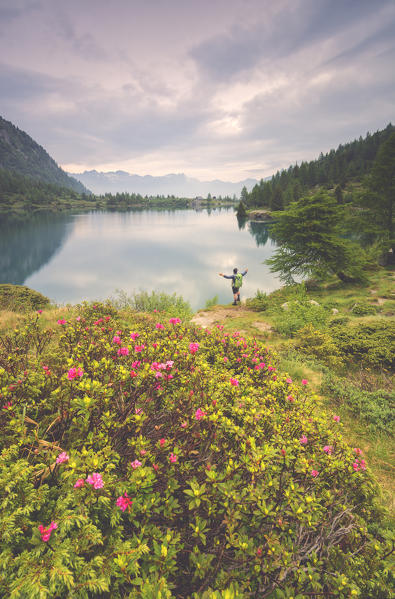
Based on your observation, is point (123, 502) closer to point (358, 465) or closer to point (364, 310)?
point (358, 465)

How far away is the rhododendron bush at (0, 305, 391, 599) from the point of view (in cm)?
154

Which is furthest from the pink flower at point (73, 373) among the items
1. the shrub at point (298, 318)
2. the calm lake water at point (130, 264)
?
the calm lake water at point (130, 264)

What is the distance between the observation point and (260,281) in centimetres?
2636

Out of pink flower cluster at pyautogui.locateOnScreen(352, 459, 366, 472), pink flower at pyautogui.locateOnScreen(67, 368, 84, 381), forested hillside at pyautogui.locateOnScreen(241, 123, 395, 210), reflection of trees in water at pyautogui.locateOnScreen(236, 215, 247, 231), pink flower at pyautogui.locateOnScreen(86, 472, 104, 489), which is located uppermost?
forested hillside at pyautogui.locateOnScreen(241, 123, 395, 210)

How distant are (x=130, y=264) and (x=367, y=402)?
34.0 metres

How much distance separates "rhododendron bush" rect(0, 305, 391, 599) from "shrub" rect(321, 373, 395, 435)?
2.59 meters

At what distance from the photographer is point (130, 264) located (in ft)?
116

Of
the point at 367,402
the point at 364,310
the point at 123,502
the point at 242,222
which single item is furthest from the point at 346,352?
the point at 242,222

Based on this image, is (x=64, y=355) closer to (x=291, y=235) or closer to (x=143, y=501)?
(x=143, y=501)

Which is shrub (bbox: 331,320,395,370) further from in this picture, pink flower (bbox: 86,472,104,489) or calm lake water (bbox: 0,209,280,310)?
calm lake water (bbox: 0,209,280,310)

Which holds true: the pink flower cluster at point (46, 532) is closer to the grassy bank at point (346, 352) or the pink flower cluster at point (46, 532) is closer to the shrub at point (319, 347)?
the grassy bank at point (346, 352)

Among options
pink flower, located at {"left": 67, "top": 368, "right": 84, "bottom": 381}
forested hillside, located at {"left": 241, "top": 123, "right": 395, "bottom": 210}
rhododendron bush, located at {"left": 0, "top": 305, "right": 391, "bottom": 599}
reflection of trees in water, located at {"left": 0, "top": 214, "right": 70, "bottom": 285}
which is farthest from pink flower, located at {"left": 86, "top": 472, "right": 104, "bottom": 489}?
forested hillside, located at {"left": 241, "top": 123, "right": 395, "bottom": 210}

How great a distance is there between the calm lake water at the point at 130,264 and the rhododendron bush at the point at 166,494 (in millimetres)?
17191

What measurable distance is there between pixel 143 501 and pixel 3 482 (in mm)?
1012
